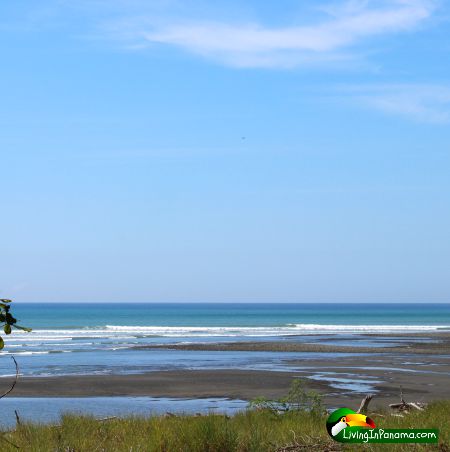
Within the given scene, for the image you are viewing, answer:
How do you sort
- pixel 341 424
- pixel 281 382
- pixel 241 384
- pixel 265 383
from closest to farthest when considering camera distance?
pixel 341 424 → pixel 241 384 → pixel 265 383 → pixel 281 382

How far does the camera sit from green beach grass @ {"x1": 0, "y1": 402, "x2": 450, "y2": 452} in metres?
10.6

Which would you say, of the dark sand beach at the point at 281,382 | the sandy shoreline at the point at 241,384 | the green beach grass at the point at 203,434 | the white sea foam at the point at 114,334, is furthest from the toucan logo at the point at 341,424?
the white sea foam at the point at 114,334

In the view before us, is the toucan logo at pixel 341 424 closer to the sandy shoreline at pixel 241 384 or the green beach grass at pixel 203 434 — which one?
the green beach grass at pixel 203 434

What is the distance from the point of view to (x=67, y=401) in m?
24.8

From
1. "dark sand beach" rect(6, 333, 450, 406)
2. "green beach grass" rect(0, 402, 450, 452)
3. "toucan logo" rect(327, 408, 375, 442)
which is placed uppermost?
"toucan logo" rect(327, 408, 375, 442)

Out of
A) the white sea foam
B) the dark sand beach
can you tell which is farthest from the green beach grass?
the white sea foam

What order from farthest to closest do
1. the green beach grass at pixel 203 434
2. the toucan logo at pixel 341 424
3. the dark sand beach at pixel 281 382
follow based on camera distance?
the dark sand beach at pixel 281 382
the green beach grass at pixel 203 434
the toucan logo at pixel 341 424

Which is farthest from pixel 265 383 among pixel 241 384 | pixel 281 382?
pixel 241 384

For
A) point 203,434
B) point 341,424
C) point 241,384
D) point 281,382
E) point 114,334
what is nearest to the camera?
point 341,424

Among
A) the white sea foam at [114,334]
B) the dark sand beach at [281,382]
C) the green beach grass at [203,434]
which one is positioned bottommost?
the white sea foam at [114,334]

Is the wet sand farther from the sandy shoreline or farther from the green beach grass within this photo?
the green beach grass

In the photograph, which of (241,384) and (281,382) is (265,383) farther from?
(241,384)

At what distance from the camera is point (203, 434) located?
34.8 feet

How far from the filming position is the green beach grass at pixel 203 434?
1059 cm
